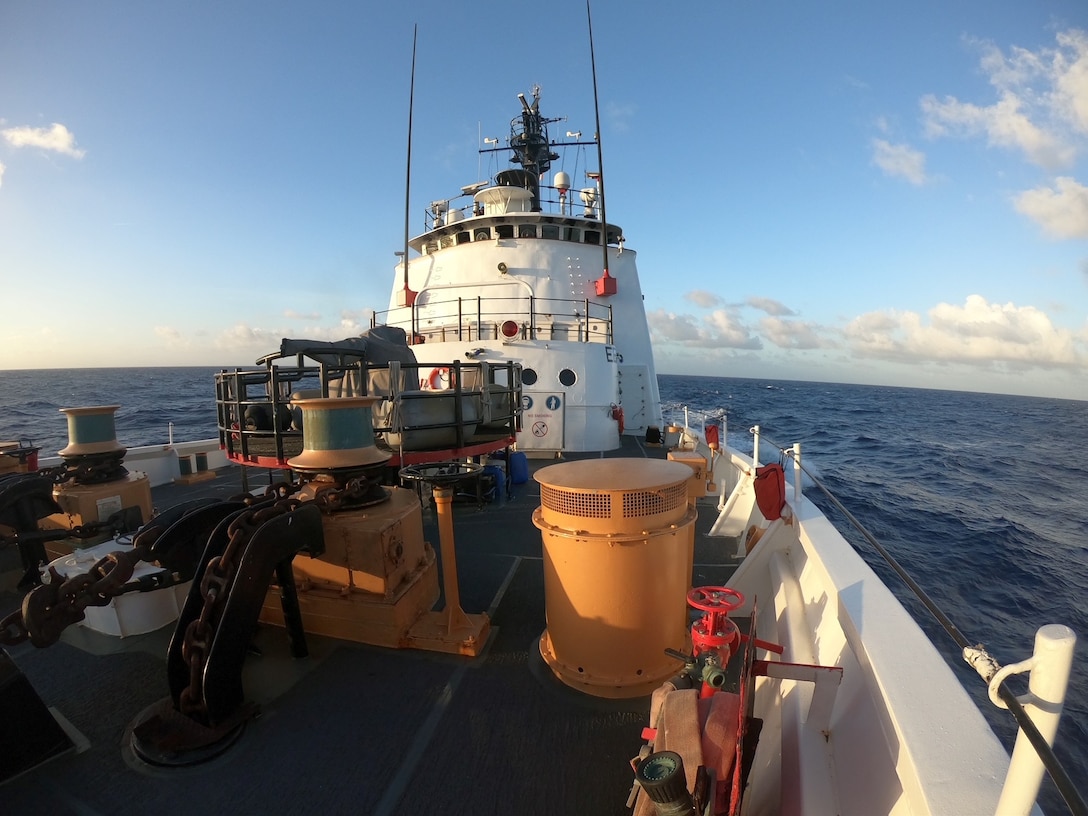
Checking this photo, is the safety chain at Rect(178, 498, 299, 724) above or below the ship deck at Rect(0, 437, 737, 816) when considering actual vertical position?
above

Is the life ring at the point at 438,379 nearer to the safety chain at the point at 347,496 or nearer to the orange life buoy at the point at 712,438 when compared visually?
the orange life buoy at the point at 712,438

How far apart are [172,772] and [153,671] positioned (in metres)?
1.24

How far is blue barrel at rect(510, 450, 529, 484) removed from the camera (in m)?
9.45

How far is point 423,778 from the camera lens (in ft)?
9.11

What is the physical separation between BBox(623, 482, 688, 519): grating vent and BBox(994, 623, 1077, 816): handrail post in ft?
6.77

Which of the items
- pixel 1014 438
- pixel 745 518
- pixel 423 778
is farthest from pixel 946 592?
pixel 1014 438

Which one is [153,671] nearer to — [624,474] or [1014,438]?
[624,474]

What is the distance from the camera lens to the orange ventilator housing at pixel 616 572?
322cm

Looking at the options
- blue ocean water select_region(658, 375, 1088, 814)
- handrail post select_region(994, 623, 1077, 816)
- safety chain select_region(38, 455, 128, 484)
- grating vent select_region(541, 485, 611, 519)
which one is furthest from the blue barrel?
handrail post select_region(994, 623, 1077, 816)

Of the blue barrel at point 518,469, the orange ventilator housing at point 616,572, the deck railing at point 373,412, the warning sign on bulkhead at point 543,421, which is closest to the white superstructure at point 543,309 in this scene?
the warning sign on bulkhead at point 543,421

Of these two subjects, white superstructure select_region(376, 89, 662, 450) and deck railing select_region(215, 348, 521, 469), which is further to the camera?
white superstructure select_region(376, 89, 662, 450)

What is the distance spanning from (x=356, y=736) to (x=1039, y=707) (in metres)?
3.28

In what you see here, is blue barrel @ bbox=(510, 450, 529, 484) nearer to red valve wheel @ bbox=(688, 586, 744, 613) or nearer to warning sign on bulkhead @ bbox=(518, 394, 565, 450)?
warning sign on bulkhead @ bbox=(518, 394, 565, 450)

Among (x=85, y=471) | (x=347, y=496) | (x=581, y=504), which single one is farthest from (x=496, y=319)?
(x=581, y=504)
